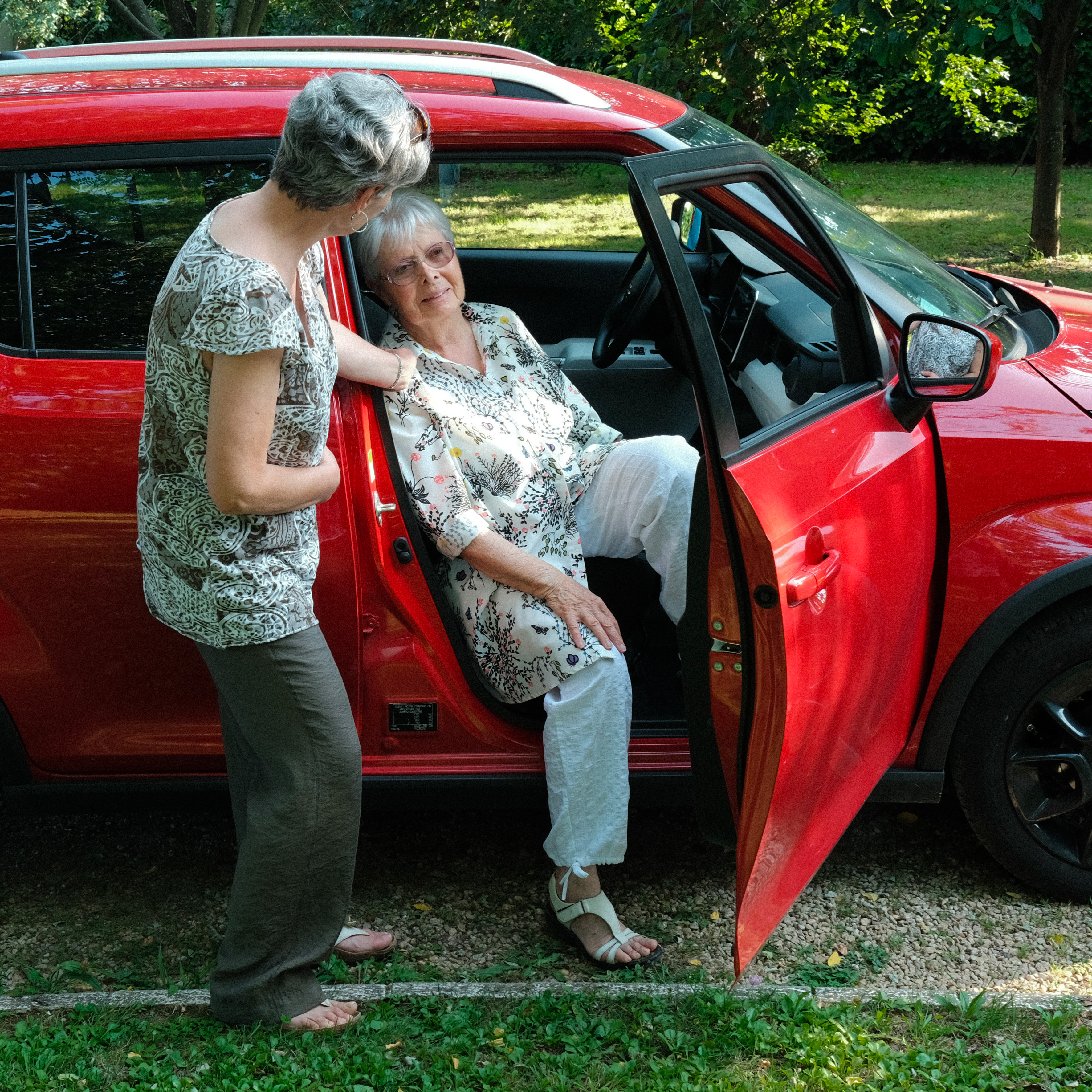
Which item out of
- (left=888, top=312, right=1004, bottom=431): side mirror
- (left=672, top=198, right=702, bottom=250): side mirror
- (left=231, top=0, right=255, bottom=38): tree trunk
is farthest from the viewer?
(left=231, top=0, right=255, bottom=38): tree trunk

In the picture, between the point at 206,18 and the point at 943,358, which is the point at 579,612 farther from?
the point at 206,18

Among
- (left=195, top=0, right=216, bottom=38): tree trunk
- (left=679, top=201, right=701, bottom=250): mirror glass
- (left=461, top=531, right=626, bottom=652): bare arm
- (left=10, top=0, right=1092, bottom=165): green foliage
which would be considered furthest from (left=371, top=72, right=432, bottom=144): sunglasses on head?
(left=195, top=0, right=216, bottom=38): tree trunk

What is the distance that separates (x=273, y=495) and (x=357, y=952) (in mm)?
1169

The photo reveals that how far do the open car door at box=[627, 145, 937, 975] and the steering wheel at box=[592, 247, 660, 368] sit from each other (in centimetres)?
81

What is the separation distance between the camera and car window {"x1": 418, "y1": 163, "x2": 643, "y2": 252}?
2.61 m

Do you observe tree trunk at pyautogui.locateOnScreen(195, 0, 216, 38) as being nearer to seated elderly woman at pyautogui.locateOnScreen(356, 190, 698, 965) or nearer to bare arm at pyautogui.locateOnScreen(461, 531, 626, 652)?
seated elderly woman at pyautogui.locateOnScreen(356, 190, 698, 965)

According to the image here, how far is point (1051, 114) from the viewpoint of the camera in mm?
8484

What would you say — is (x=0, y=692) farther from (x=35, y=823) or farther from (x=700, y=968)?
(x=700, y=968)

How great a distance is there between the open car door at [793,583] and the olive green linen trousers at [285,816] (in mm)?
687

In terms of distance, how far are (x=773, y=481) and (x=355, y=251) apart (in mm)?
1075

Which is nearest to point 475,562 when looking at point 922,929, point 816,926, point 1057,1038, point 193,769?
point 193,769

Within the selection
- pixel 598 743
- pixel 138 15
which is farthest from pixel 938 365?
pixel 138 15

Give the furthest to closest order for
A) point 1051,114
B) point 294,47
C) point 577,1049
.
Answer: point 1051,114, point 294,47, point 577,1049

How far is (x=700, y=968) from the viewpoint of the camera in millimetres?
2422
